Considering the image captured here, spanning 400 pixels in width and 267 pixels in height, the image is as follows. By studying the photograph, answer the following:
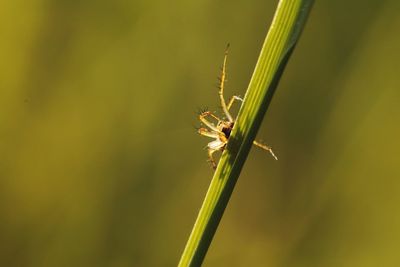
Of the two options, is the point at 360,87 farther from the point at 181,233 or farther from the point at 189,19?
the point at 181,233

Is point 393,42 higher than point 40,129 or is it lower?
higher

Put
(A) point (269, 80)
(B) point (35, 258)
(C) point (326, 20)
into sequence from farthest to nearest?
(C) point (326, 20) < (B) point (35, 258) < (A) point (269, 80)

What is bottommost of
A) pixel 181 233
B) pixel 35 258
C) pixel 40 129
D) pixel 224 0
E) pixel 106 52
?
pixel 35 258

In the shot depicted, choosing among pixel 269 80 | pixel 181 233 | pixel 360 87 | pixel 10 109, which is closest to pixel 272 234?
pixel 181 233

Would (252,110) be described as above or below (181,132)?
above

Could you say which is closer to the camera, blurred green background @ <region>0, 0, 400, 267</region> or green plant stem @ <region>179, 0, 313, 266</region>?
green plant stem @ <region>179, 0, 313, 266</region>
